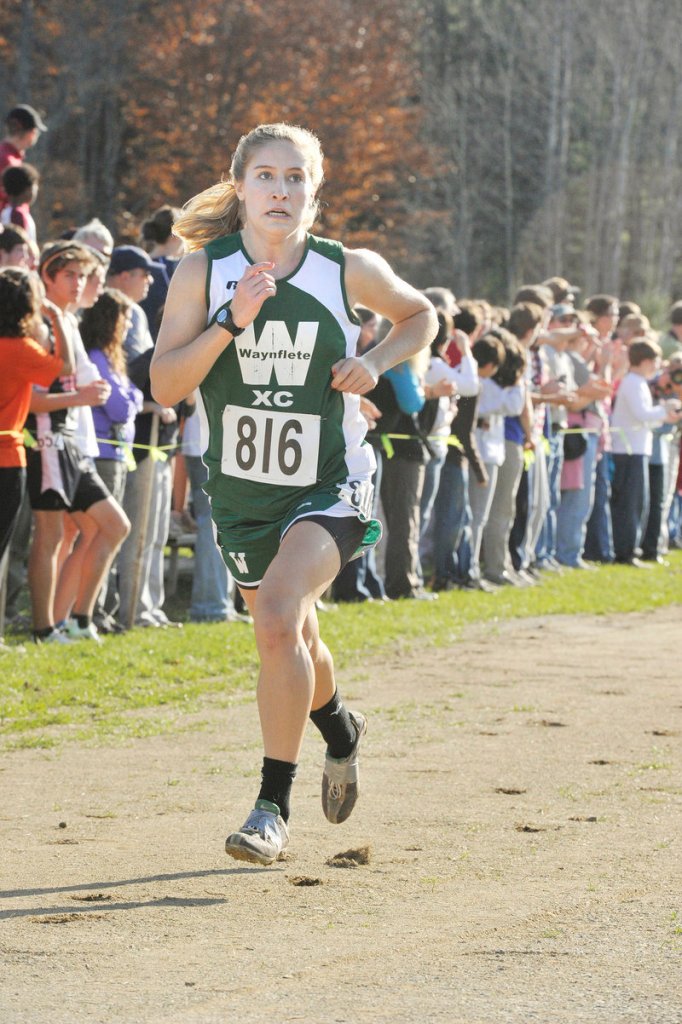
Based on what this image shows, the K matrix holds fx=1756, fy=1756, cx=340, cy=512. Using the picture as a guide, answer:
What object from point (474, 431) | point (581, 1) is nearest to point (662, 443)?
point (474, 431)

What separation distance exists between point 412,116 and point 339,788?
98.5 ft

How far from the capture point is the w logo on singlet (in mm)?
5406

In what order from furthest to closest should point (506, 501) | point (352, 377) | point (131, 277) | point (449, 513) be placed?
point (506, 501), point (449, 513), point (131, 277), point (352, 377)

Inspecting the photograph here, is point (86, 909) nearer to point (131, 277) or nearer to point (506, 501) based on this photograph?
point (131, 277)

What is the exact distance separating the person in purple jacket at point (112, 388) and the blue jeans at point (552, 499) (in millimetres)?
5688

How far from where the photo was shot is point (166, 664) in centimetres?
960

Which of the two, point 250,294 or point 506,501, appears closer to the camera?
point 250,294

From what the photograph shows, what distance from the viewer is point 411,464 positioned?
1272 centimetres

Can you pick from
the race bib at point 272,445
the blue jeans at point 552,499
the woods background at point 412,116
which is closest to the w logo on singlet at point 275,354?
the race bib at point 272,445

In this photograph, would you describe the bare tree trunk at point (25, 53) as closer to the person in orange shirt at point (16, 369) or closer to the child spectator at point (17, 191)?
the child spectator at point (17, 191)

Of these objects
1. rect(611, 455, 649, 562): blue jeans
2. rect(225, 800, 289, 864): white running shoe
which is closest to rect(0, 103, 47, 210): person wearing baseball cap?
rect(611, 455, 649, 562): blue jeans

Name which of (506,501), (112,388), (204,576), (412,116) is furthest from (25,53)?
(112,388)

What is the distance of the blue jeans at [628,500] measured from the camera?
55.7 feet

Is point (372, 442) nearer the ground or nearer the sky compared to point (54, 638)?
nearer the sky
